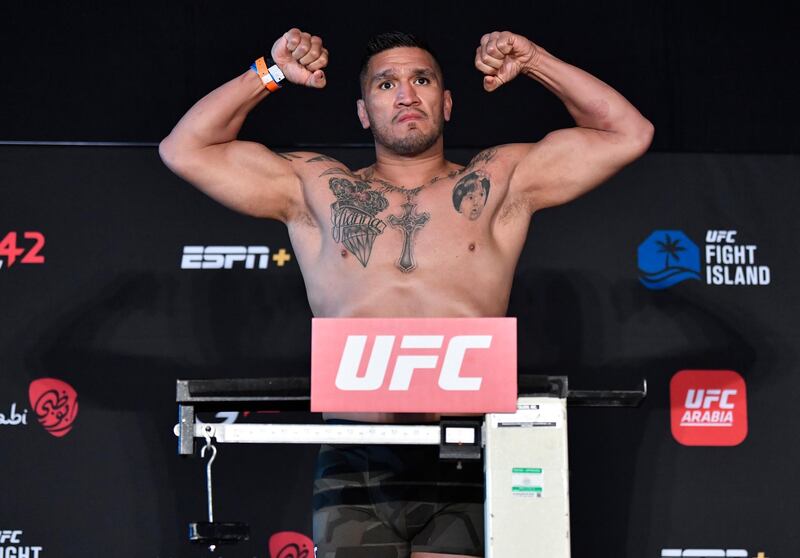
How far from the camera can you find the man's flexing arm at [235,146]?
296 centimetres

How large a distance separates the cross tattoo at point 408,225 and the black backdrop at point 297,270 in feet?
2.93

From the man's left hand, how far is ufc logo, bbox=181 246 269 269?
1.17m

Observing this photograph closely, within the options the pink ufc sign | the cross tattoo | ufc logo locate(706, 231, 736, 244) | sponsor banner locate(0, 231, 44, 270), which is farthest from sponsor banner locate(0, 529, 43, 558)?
ufc logo locate(706, 231, 736, 244)

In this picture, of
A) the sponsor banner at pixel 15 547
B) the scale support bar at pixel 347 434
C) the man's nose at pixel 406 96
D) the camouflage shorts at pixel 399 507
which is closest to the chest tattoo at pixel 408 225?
the man's nose at pixel 406 96

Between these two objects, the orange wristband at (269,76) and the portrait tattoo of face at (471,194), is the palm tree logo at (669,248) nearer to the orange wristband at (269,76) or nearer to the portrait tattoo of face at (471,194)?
the portrait tattoo of face at (471,194)

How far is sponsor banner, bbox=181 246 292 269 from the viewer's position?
3.79 metres

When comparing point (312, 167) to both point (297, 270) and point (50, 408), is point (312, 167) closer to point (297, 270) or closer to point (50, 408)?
point (297, 270)

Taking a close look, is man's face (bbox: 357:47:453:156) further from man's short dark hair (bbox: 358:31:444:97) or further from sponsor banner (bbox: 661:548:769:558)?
sponsor banner (bbox: 661:548:769:558)

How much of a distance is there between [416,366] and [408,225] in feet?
2.73

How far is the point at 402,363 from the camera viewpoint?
216 cm

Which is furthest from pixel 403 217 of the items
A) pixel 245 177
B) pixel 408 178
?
pixel 245 177

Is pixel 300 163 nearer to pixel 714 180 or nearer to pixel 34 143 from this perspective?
pixel 34 143

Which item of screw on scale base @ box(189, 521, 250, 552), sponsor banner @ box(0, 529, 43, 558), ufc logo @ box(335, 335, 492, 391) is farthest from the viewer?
sponsor banner @ box(0, 529, 43, 558)

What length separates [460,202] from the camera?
9.77 feet
